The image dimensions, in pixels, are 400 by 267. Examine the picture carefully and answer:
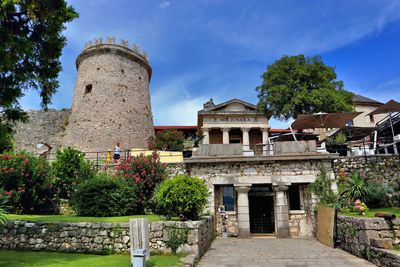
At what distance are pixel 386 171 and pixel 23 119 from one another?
1494 centimetres

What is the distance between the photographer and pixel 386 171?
498 inches

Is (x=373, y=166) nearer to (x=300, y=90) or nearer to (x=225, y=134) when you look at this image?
(x=300, y=90)

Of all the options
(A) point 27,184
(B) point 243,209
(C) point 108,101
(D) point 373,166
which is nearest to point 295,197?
(B) point 243,209

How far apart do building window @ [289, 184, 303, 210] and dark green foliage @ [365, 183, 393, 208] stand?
9.25ft

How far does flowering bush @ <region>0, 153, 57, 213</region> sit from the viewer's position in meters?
11.6

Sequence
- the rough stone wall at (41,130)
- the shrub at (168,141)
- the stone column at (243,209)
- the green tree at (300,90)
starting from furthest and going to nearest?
the rough stone wall at (41,130) → the shrub at (168,141) → the green tree at (300,90) → the stone column at (243,209)

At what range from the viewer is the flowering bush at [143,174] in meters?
12.3

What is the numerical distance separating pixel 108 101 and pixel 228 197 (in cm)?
1378

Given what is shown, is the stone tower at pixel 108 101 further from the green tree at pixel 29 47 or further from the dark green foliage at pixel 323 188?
the dark green foliage at pixel 323 188

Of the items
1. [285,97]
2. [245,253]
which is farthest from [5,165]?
[285,97]

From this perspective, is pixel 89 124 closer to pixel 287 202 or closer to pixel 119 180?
pixel 119 180

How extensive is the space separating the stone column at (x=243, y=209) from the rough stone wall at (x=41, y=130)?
18448mm

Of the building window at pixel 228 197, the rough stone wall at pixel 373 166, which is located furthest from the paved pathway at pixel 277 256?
the rough stone wall at pixel 373 166

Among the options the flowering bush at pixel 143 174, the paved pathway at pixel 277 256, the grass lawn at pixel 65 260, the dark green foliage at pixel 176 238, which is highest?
the flowering bush at pixel 143 174
